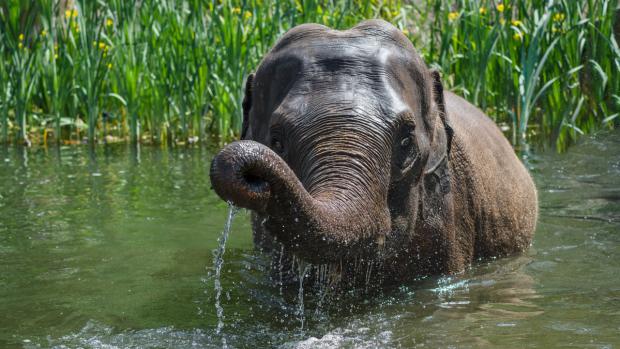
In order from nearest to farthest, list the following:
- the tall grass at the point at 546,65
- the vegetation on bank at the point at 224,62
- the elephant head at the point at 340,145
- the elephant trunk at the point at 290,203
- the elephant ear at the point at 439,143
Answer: the elephant trunk at the point at 290,203 → the elephant head at the point at 340,145 → the elephant ear at the point at 439,143 → the tall grass at the point at 546,65 → the vegetation on bank at the point at 224,62

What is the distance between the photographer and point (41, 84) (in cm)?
1170

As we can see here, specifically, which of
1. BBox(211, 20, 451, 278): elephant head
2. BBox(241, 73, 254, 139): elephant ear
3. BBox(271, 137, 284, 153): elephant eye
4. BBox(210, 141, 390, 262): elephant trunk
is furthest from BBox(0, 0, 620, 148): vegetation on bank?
BBox(210, 141, 390, 262): elephant trunk

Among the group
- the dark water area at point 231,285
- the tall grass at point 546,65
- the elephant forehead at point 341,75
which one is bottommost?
the dark water area at point 231,285

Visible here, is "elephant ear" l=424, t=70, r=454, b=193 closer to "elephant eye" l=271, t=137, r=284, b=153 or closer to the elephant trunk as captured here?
"elephant eye" l=271, t=137, r=284, b=153

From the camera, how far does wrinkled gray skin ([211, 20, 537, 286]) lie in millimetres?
3528

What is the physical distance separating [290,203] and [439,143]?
154cm

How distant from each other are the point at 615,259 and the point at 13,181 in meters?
4.87

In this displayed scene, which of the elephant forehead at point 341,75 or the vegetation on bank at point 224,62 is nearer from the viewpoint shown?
the elephant forehead at point 341,75

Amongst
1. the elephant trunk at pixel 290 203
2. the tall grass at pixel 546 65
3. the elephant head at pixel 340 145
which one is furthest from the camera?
the tall grass at pixel 546 65

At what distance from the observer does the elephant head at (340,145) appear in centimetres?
346

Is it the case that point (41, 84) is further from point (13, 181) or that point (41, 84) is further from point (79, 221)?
point (79, 221)

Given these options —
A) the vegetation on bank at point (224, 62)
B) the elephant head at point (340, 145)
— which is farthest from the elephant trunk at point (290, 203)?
the vegetation on bank at point (224, 62)

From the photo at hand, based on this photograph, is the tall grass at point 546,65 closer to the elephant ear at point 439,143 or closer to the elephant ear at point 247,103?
the elephant ear at point 439,143

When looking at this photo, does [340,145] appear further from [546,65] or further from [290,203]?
A: [546,65]
